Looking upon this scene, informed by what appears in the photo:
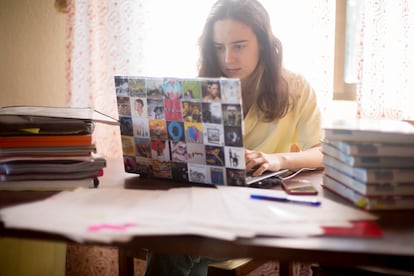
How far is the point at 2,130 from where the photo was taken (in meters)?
1.24

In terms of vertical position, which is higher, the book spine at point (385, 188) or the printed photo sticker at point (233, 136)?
the printed photo sticker at point (233, 136)

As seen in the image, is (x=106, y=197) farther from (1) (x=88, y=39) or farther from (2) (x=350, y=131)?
(1) (x=88, y=39)

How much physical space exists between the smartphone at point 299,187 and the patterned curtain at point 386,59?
798 millimetres

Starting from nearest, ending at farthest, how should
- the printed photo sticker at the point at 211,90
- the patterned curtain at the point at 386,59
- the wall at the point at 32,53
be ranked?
1. the printed photo sticker at the point at 211,90
2. the patterned curtain at the point at 386,59
3. the wall at the point at 32,53

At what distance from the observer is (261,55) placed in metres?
1.84

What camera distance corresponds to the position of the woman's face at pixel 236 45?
69.0 inches

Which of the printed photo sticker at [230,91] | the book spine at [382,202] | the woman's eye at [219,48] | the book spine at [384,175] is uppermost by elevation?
the woman's eye at [219,48]

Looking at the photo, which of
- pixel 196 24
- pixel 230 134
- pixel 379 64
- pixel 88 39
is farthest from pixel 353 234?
pixel 88 39

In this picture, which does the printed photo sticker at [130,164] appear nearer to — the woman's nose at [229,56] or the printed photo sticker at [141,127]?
the printed photo sticker at [141,127]

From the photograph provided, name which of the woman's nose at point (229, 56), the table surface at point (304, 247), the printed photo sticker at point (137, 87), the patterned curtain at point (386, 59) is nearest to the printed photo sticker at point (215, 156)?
the printed photo sticker at point (137, 87)

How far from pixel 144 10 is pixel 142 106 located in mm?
1051

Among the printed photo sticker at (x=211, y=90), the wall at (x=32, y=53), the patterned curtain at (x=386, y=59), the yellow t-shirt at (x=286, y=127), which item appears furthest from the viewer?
the wall at (x=32, y=53)

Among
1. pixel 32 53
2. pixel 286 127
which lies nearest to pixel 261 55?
pixel 286 127

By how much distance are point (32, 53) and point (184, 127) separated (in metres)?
1.26
